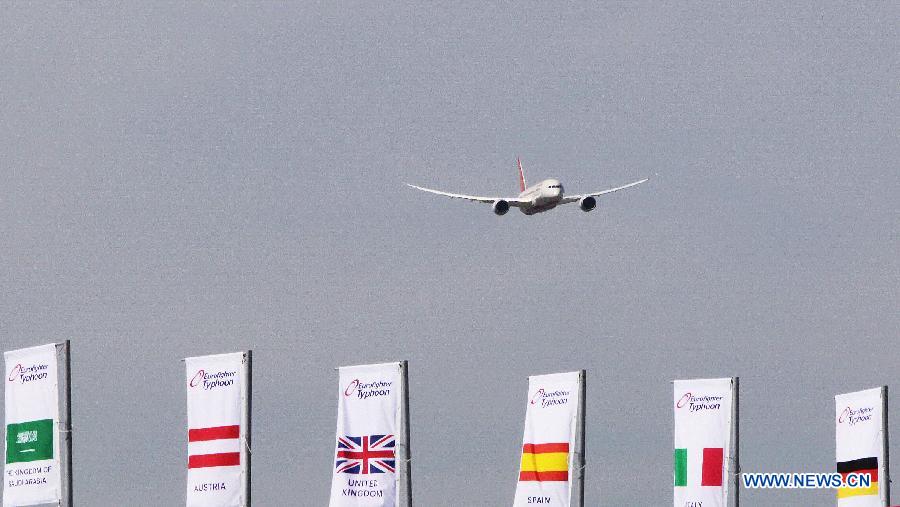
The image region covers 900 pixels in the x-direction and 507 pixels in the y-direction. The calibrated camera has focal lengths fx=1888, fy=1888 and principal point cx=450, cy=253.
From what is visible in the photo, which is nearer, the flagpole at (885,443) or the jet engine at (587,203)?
the flagpole at (885,443)

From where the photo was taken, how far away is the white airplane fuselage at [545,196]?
142 metres

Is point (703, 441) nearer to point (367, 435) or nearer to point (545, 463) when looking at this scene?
point (545, 463)

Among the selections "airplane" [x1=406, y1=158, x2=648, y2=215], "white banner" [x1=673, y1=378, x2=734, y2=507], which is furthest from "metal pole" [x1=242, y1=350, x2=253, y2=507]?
"airplane" [x1=406, y1=158, x2=648, y2=215]

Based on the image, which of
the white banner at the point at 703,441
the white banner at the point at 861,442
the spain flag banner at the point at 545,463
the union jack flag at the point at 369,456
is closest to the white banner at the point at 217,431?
the union jack flag at the point at 369,456

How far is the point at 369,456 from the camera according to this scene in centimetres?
7475

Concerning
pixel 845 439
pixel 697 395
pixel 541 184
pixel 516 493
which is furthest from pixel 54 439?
pixel 541 184

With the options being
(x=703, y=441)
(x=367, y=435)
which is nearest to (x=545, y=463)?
(x=703, y=441)

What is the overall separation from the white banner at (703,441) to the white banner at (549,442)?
5.04m

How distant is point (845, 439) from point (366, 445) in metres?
20.6

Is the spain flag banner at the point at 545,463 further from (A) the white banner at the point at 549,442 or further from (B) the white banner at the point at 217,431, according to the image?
(B) the white banner at the point at 217,431

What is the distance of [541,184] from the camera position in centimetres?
14412

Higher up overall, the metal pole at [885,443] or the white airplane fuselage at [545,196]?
the white airplane fuselage at [545,196]

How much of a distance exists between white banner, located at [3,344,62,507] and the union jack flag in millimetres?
11617

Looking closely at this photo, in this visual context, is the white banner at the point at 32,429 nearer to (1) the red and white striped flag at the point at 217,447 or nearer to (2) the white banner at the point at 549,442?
(1) the red and white striped flag at the point at 217,447
